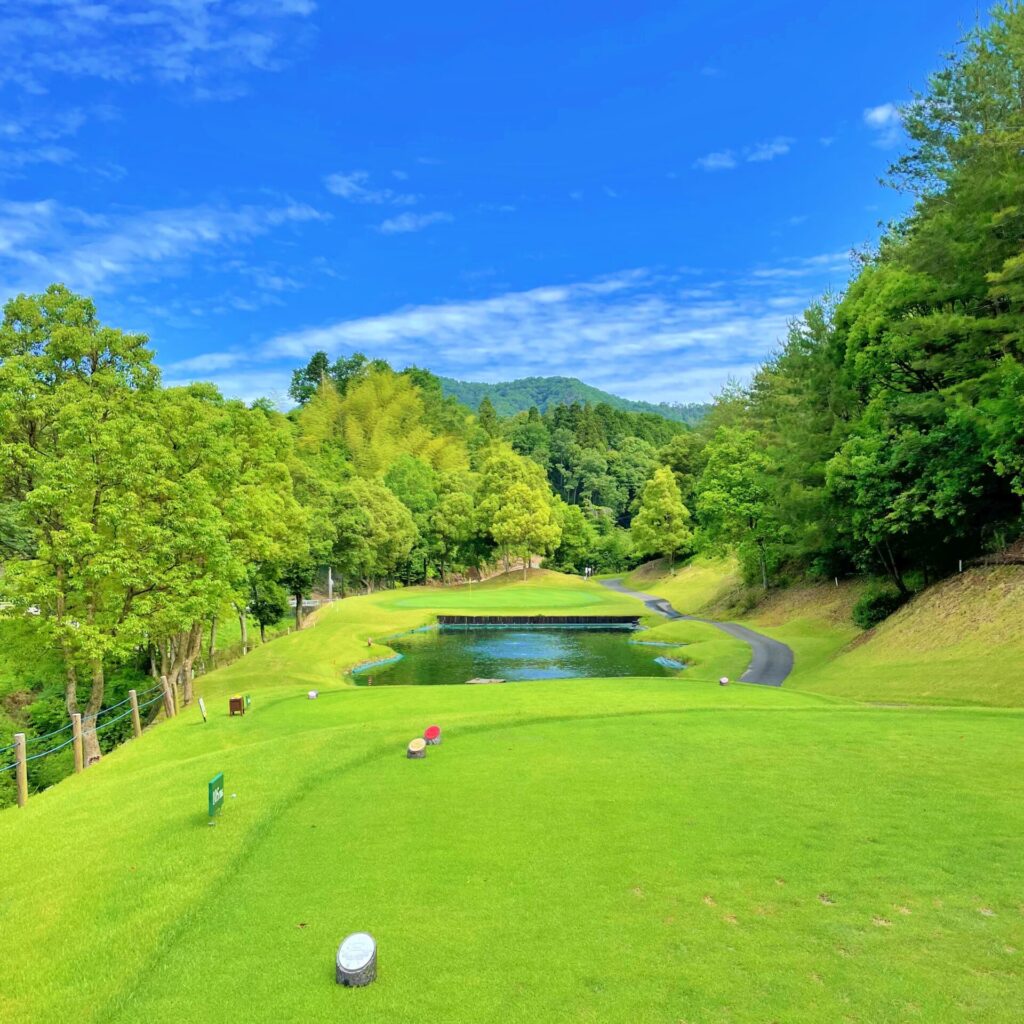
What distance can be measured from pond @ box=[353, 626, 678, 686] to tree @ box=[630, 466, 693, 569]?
25.5 meters

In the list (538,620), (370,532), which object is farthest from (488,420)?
(538,620)

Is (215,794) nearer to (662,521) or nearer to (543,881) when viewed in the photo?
(543,881)

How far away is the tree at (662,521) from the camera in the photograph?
2916 inches

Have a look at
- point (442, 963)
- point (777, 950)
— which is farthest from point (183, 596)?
point (777, 950)

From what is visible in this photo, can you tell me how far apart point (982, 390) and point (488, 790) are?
22.9m

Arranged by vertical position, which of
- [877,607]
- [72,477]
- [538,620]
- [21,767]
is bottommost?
[538,620]

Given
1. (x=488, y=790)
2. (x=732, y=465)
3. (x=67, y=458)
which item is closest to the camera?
(x=488, y=790)

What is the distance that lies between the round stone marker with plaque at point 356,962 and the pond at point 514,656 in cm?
2656

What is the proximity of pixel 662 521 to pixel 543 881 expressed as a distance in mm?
70405

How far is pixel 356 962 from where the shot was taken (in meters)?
4.90

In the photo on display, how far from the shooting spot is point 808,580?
46031mm

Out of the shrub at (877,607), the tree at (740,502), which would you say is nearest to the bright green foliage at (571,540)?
the tree at (740,502)

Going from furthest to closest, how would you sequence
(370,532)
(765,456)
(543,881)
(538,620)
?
(370,532) → (538,620) → (765,456) → (543,881)

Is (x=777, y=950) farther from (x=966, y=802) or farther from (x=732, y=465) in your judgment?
(x=732, y=465)
